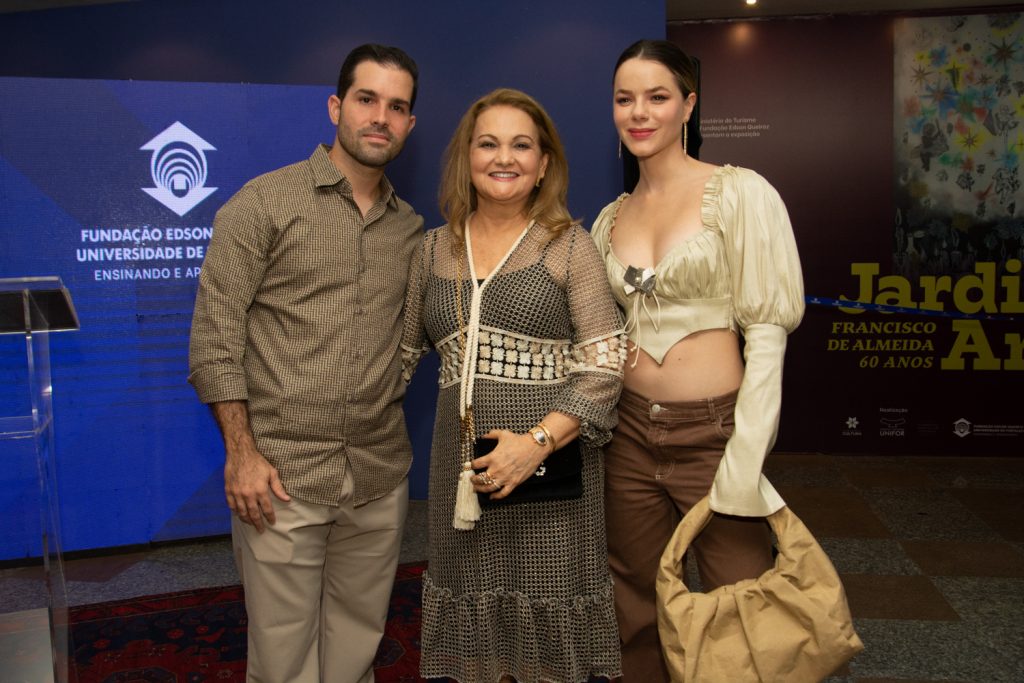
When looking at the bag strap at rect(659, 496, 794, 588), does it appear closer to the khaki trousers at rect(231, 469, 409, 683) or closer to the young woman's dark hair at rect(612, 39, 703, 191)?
the khaki trousers at rect(231, 469, 409, 683)

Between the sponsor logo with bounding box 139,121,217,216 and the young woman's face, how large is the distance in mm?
2500

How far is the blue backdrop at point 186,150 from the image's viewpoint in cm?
385

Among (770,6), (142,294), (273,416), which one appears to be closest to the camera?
(273,416)

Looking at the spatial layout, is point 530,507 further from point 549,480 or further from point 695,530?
point 695,530

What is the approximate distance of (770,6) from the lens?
583 cm

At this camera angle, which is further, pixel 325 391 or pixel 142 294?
pixel 142 294

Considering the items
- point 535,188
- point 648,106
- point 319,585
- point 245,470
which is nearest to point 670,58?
point 648,106

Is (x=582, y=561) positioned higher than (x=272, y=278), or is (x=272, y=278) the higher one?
(x=272, y=278)

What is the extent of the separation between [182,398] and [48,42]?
8.09 ft

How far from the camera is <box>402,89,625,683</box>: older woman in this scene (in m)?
2.02

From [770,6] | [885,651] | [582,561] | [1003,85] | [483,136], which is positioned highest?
[770,6]

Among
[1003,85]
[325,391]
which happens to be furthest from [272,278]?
[1003,85]

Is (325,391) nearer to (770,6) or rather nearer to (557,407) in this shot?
(557,407)

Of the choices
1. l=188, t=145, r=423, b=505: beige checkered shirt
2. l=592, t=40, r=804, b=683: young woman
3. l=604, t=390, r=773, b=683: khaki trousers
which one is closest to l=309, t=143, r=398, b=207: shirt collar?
l=188, t=145, r=423, b=505: beige checkered shirt
